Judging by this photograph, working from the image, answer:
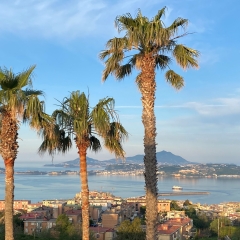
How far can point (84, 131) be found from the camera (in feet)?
20.2

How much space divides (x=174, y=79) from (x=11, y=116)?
2617 millimetres

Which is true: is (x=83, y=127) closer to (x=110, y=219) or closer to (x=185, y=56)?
(x=185, y=56)

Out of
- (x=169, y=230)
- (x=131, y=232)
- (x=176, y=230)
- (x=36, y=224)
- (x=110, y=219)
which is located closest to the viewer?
(x=131, y=232)

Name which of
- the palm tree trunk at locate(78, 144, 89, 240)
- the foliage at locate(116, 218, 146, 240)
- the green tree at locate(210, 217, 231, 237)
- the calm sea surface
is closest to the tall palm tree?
the palm tree trunk at locate(78, 144, 89, 240)

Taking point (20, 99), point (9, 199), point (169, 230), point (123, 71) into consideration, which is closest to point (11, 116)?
point (20, 99)

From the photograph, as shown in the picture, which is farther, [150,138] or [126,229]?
[126,229]

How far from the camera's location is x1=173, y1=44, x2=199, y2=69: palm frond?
5832 millimetres

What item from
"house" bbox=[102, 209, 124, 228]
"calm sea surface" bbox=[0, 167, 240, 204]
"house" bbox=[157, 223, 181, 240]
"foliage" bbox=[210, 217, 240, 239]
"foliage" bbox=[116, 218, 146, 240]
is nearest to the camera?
"foliage" bbox=[116, 218, 146, 240]

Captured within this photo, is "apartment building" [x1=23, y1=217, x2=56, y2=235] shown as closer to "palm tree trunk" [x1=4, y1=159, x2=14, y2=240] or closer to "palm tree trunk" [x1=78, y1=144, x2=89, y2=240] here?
"palm tree trunk" [x1=78, y1=144, x2=89, y2=240]

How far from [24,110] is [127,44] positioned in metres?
1.87

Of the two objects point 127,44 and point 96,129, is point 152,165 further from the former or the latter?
point 127,44

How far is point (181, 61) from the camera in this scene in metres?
5.86

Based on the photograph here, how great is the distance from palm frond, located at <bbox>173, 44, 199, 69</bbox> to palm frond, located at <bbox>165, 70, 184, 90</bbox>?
0.90 ft

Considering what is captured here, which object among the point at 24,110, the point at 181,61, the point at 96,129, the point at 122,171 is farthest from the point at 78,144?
the point at 122,171
